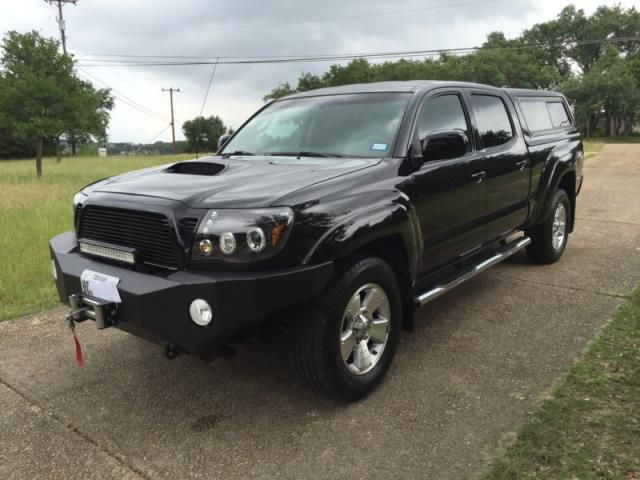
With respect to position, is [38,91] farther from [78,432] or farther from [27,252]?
[78,432]

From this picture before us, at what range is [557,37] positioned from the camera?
236 ft

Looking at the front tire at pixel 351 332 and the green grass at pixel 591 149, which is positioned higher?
the green grass at pixel 591 149

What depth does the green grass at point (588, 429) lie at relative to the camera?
2.41m

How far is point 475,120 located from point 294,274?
243 cm

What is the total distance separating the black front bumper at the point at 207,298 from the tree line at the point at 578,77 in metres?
47.8

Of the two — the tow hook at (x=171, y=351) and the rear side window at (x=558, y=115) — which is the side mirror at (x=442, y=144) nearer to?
the tow hook at (x=171, y=351)

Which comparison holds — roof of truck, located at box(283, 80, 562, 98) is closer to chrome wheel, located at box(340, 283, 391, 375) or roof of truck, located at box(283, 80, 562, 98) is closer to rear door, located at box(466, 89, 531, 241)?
rear door, located at box(466, 89, 531, 241)

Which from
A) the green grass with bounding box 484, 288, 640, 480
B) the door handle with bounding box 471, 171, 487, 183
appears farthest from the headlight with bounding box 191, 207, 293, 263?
the door handle with bounding box 471, 171, 487, 183

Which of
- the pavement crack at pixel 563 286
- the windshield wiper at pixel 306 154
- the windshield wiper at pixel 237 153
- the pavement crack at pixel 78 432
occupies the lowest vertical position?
the pavement crack at pixel 78 432

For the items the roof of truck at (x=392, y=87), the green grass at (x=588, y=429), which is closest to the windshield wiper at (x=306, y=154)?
the roof of truck at (x=392, y=87)

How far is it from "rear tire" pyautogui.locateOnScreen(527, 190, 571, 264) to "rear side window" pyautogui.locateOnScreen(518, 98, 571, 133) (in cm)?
74

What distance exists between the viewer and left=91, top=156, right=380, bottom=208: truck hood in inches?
104

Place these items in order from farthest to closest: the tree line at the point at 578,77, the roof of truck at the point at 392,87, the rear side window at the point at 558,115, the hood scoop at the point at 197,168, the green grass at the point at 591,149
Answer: the tree line at the point at 578,77
the green grass at the point at 591,149
the rear side window at the point at 558,115
the roof of truck at the point at 392,87
the hood scoop at the point at 197,168

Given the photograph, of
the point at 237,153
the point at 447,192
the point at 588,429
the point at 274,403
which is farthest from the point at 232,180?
the point at 588,429
